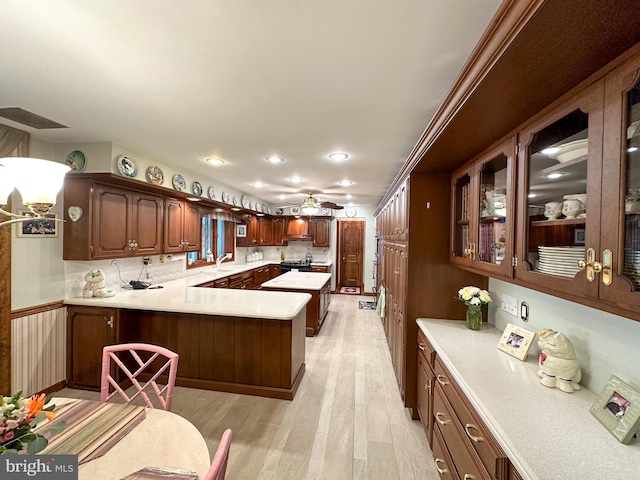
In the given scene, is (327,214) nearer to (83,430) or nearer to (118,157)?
(118,157)

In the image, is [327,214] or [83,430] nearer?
[83,430]

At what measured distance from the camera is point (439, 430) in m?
1.75

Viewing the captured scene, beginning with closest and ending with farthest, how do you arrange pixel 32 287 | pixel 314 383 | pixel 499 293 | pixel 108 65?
pixel 108 65 < pixel 499 293 < pixel 32 287 < pixel 314 383

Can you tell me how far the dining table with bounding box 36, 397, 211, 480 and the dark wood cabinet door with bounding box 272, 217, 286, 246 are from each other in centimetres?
608

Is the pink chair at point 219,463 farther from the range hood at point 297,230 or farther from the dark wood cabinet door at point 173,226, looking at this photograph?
the range hood at point 297,230

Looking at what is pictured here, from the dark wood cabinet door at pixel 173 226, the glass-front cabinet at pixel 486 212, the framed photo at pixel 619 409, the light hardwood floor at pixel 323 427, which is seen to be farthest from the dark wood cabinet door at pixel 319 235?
the framed photo at pixel 619 409

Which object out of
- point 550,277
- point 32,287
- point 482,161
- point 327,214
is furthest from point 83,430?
point 327,214

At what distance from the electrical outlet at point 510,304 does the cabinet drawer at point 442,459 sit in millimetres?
950

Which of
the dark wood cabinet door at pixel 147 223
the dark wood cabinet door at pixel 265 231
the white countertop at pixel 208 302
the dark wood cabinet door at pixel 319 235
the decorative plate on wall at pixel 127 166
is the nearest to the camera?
the white countertop at pixel 208 302

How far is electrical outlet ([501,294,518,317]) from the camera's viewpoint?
191 cm

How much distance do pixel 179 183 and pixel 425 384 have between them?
3.60 m

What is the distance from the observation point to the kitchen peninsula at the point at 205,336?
2.67m

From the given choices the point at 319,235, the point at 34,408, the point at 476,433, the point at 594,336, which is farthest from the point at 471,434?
the point at 319,235

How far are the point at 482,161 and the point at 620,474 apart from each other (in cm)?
157
